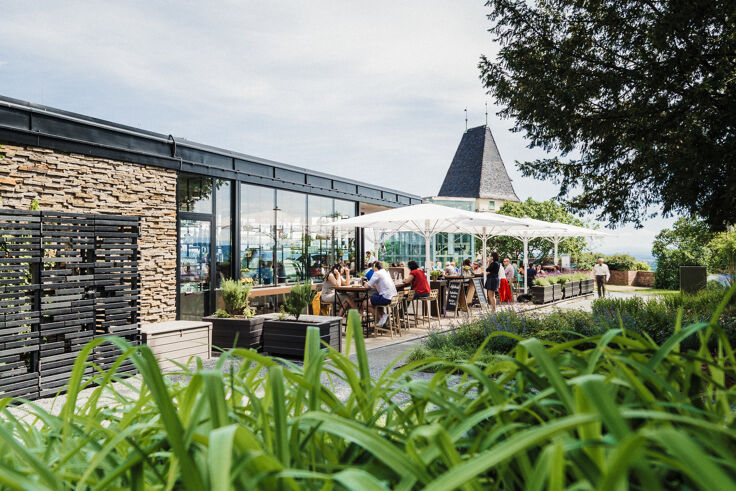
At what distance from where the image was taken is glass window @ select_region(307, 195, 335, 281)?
15125 mm

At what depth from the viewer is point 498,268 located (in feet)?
48.3

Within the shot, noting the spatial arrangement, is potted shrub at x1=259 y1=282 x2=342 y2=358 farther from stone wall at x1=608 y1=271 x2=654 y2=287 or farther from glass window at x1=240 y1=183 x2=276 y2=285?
stone wall at x1=608 y1=271 x2=654 y2=287

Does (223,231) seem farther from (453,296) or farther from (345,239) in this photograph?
(345,239)

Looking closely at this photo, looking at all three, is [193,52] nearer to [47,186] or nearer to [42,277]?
[47,186]

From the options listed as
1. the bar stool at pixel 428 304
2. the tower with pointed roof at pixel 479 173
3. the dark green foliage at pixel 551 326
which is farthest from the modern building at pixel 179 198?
the tower with pointed roof at pixel 479 173

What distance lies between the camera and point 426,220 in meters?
13.0

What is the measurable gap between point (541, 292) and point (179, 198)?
11.0 metres

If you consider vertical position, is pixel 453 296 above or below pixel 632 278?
above

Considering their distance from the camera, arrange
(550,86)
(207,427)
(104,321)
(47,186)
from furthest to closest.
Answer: (47,186) < (550,86) < (104,321) < (207,427)

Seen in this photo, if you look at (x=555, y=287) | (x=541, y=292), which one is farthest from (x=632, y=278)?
(x=541, y=292)

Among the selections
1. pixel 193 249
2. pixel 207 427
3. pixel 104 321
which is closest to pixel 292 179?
pixel 193 249

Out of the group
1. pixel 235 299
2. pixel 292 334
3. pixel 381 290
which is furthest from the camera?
pixel 381 290

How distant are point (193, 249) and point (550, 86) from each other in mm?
7701

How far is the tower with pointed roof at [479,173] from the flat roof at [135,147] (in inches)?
1416
